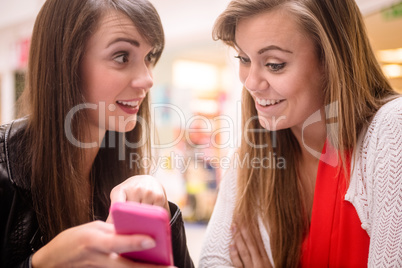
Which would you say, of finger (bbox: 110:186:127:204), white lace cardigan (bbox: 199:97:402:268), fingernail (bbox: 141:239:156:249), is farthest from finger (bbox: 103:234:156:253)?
white lace cardigan (bbox: 199:97:402:268)

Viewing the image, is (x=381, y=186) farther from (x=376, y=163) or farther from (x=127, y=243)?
(x=127, y=243)

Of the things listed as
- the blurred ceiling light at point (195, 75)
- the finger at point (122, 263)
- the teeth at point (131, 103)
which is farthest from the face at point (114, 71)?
the blurred ceiling light at point (195, 75)

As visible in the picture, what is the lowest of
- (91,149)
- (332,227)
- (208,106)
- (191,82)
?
(332,227)

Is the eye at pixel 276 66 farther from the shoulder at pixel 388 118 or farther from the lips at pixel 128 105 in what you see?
the lips at pixel 128 105

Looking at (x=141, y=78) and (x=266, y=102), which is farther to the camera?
(x=266, y=102)

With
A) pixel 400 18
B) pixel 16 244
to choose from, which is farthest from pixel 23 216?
pixel 400 18

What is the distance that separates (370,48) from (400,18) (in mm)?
1164

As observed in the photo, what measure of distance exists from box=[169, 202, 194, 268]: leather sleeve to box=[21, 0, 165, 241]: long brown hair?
26cm

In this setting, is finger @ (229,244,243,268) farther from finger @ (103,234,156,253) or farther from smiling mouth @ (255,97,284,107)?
finger @ (103,234,156,253)

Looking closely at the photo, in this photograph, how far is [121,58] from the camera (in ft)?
3.55

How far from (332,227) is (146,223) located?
80 cm

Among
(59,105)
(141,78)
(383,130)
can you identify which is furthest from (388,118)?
(59,105)

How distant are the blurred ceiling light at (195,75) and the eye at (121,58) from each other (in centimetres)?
386

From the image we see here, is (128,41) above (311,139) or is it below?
above
